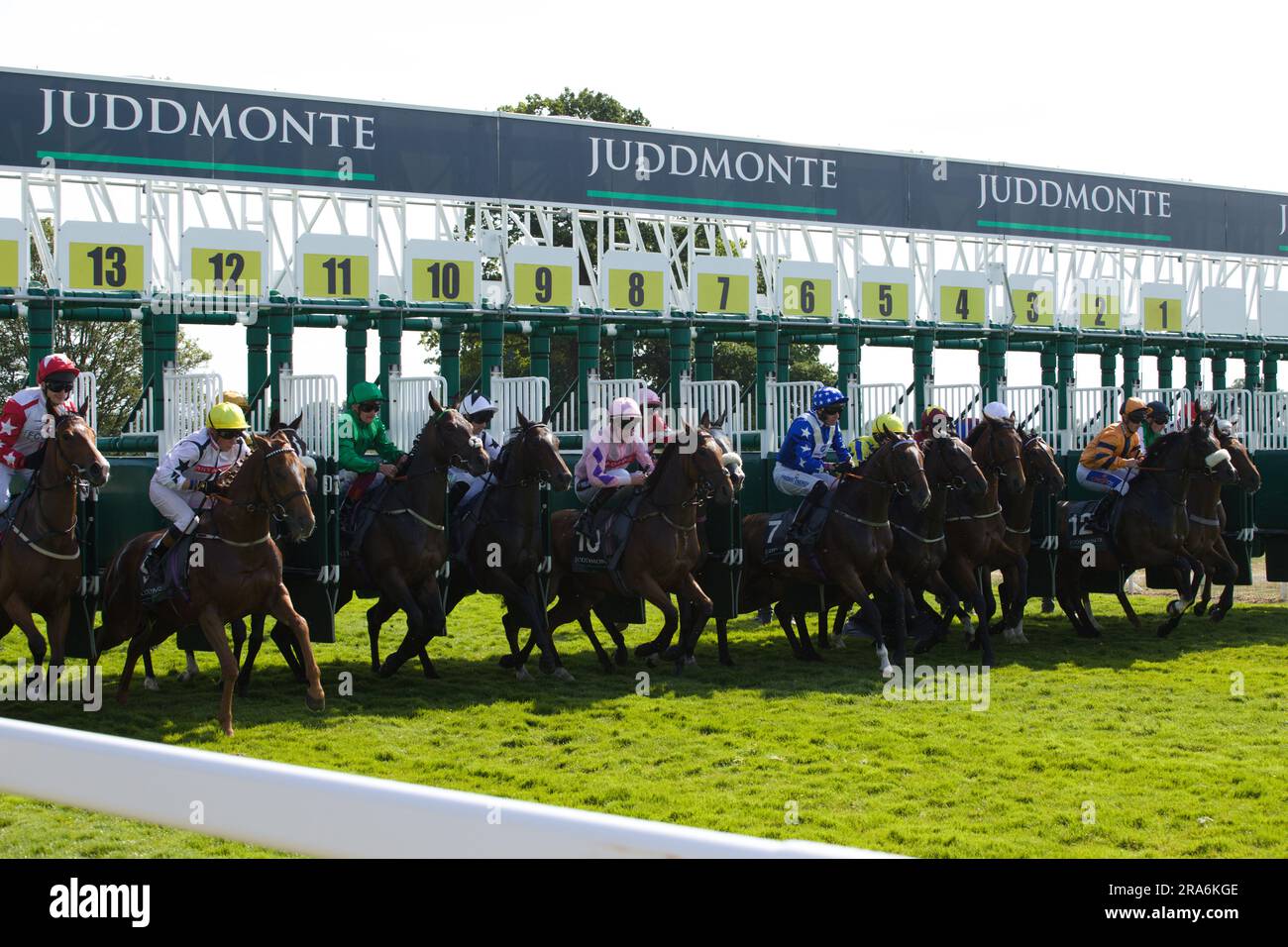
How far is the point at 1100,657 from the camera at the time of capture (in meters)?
9.98

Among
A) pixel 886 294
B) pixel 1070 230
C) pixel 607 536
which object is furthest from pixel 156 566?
pixel 1070 230

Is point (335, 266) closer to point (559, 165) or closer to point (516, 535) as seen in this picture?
point (559, 165)

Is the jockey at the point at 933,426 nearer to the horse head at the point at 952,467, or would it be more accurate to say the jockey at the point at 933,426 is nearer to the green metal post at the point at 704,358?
the horse head at the point at 952,467

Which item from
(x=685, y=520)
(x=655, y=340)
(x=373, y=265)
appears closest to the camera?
(x=685, y=520)

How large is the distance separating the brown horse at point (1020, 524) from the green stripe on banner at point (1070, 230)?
11953 millimetres

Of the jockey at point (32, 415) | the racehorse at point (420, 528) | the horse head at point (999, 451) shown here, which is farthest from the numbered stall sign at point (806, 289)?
the jockey at point (32, 415)

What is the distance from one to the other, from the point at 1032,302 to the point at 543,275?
8457 millimetres

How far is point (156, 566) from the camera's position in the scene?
305 inches

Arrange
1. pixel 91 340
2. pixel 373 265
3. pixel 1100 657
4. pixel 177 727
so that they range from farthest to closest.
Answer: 1. pixel 91 340
2. pixel 373 265
3. pixel 1100 657
4. pixel 177 727

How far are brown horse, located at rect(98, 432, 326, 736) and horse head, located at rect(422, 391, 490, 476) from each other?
1.42 meters

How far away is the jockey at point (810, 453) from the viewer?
984 cm
